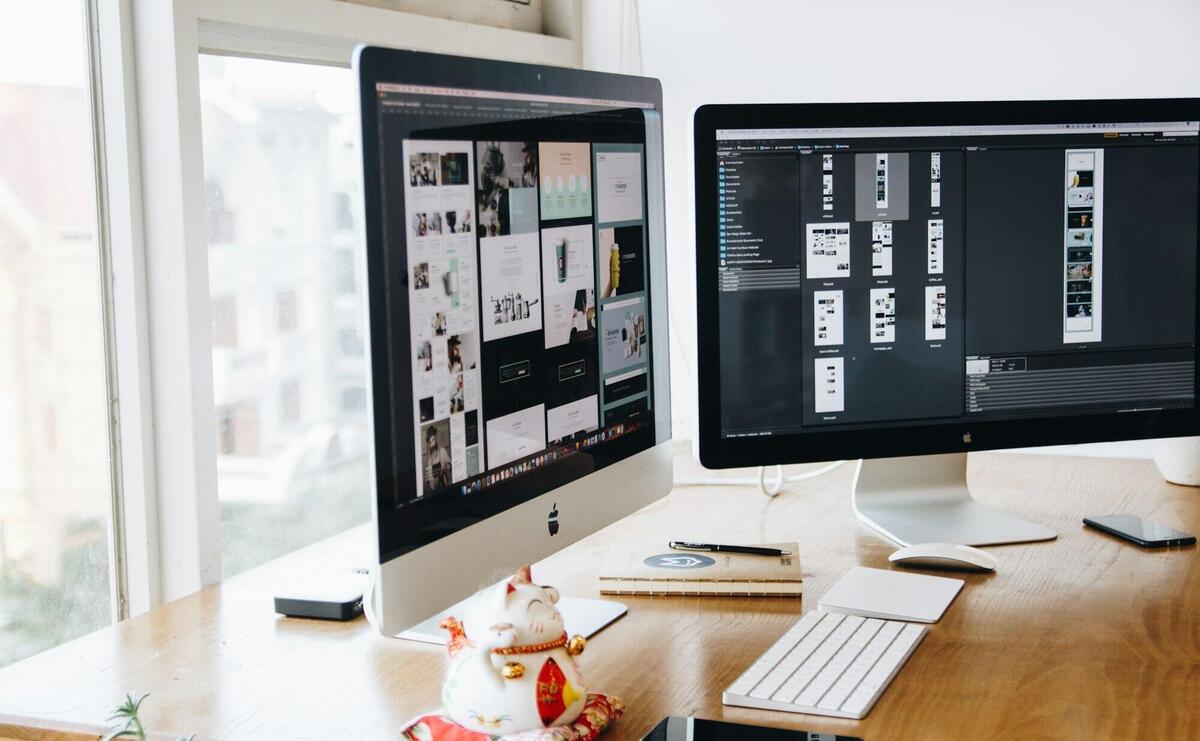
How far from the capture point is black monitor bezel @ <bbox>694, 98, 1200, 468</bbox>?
1.35m

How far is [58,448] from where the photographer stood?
146 cm

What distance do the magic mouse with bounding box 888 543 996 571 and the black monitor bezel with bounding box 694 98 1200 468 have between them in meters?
0.12

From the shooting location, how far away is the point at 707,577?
1.28m

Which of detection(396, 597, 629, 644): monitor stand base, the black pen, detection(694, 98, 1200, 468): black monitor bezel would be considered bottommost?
detection(396, 597, 629, 644): monitor stand base

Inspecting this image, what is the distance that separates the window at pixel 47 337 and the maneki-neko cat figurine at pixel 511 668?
2.54ft

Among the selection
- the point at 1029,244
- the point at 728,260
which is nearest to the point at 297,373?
the point at 728,260

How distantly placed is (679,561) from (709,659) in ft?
0.79

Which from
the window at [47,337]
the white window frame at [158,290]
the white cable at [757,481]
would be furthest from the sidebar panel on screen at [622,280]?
the window at [47,337]

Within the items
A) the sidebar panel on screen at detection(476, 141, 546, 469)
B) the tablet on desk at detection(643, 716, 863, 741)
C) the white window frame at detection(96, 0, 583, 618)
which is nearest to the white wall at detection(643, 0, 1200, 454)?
the white window frame at detection(96, 0, 583, 618)

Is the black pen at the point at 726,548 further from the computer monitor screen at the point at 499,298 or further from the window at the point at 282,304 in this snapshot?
the window at the point at 282,304

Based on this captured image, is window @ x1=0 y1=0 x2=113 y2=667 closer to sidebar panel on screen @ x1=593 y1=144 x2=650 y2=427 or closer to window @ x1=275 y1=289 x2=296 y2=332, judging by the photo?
window @ x1=275 y1=289 x2=296 y2=332

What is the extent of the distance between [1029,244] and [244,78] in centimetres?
108

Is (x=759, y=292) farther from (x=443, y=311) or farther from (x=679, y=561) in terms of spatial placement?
(x=443, y=311)

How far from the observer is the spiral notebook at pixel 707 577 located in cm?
127
